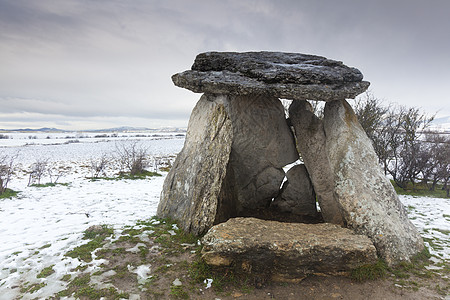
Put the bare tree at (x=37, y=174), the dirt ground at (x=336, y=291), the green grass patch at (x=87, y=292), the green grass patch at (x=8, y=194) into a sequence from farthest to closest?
the bare tree at (x=37, y=174) → the green grass patch at (x=8, y=194) → the dirt ground at (x=336, y=291) → the green grass patch at (x=87, y=292)

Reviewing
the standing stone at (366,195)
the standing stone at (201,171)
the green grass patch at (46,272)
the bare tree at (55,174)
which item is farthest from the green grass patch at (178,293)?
the bare tree at (55,174)

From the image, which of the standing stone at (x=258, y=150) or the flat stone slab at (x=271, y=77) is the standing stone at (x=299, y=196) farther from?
the flat stone slab at (x=271, y=77)

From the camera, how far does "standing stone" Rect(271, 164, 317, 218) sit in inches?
332

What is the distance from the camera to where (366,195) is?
567cm

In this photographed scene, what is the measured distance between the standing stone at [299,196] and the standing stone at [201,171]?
2.98 m

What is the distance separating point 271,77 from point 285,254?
4.02 metres

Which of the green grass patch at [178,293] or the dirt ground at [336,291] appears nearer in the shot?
the green grass patch at [178,293]

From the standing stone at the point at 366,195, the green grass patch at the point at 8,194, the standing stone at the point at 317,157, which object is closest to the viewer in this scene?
the standing stone at the point at 366,195

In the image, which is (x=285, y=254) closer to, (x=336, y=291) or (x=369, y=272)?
(x=336, y=291)

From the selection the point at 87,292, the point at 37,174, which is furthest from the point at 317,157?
the point at 37,174

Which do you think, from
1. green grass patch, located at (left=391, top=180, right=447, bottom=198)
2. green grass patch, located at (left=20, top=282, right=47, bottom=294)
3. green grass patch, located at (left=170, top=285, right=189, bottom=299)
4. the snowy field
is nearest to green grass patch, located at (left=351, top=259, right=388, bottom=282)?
the snowy field

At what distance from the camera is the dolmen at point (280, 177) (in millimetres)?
4473

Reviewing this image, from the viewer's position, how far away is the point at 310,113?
26.2 ft

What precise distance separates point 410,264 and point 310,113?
15.3ft
